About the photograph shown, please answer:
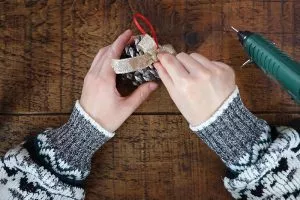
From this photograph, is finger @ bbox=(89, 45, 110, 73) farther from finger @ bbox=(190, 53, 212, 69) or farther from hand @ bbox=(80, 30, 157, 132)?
finger @ bbox=(190, 53, 212, 69)

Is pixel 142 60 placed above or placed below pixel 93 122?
above

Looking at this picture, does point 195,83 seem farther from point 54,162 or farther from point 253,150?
point 54,162

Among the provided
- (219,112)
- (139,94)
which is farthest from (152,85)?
(219,112)

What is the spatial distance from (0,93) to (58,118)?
0.11 m

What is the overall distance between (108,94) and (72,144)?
0.11 meters

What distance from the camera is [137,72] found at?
34.9 inches

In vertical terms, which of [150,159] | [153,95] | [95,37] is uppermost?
[95,37]

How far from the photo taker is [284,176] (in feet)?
2.80

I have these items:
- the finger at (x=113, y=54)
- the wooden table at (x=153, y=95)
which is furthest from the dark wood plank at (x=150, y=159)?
the finger at (x=113, y=54)

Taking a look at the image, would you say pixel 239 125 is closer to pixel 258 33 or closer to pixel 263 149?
pixel 263 149

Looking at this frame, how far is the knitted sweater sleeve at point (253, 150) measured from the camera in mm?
848

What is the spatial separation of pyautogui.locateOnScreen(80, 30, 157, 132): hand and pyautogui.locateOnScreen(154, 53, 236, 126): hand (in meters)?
0.07

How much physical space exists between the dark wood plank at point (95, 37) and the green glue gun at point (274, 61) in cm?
7

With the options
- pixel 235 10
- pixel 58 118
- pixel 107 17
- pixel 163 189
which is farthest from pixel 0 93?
pixel 235 10
